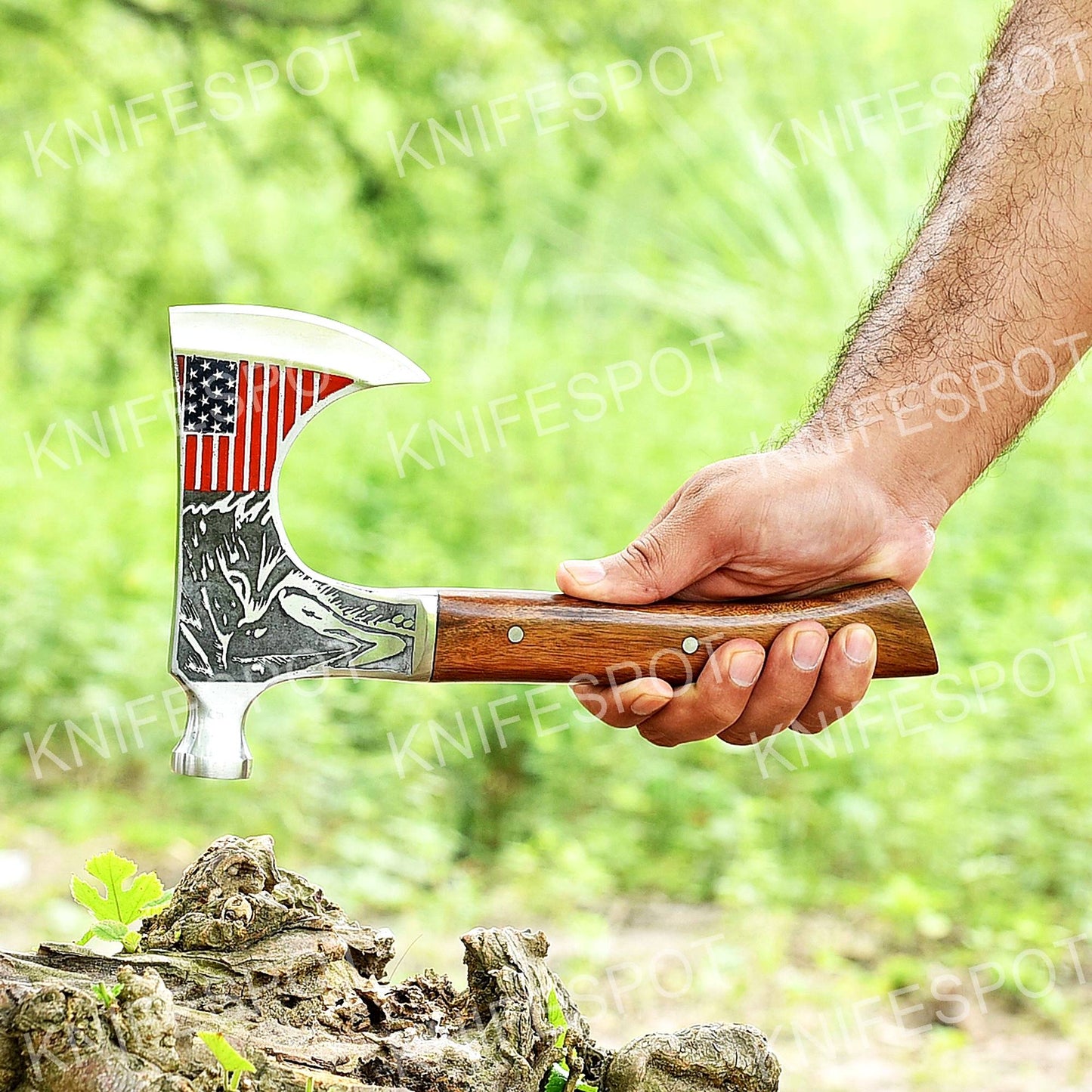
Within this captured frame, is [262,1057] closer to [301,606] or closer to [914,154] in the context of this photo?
[301,606]

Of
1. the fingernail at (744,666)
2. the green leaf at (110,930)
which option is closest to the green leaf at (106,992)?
the green leaf at (110,930)

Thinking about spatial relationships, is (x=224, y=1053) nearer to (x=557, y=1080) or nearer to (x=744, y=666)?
(x=557, y=1080)

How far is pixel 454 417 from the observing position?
438 cm

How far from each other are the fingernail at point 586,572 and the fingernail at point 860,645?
1.02 ft

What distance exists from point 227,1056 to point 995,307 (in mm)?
1316

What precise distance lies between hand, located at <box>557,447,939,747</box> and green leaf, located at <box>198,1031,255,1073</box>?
610 millimetres

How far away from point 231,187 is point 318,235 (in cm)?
41

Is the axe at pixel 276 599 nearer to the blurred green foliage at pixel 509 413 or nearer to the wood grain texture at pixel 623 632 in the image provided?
the wood grain texture at pixel 623 632

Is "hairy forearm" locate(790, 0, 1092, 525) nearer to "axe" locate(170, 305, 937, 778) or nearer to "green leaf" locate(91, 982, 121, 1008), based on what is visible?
A: "axe" locate(170, 305, 937, 778)

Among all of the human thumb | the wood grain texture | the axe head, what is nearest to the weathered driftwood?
the axe head

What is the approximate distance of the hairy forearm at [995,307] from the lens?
171 cm

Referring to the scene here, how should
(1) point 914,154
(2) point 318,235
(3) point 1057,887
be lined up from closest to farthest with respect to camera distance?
(3) point 1057,887, (1) point 914,154, (2) point 318,235

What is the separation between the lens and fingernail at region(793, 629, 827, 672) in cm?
157

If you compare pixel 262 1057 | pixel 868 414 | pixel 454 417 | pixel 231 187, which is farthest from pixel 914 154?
pixel 262 1057
